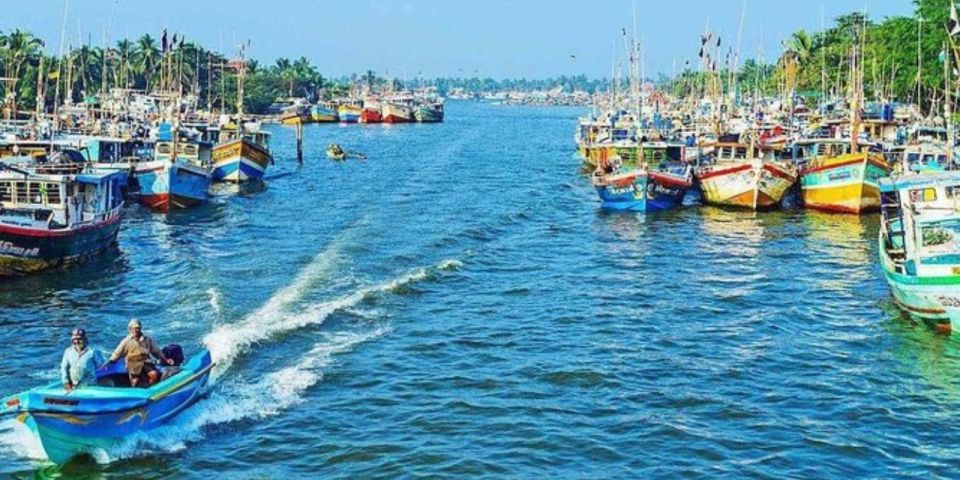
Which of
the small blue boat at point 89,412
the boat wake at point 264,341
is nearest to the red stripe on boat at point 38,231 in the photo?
the boat wake at point 264,341

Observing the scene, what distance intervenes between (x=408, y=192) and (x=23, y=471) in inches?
1741

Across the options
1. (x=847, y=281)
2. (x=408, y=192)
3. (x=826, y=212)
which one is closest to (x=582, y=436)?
(x=847, y=281)

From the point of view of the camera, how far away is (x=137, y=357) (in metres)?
20.6

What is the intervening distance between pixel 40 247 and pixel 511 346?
16.7 m

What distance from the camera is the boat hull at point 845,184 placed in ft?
165

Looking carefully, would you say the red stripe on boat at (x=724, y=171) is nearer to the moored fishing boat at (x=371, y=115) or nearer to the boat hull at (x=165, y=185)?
the boat hull at (x=165, y=185)

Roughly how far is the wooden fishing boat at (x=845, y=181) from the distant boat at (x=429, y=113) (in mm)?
119269

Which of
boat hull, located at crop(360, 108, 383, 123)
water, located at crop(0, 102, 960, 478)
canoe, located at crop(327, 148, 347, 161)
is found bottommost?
water, located at crop(0, 102, 960, 478)

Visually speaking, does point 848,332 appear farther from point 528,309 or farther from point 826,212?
point 826,212

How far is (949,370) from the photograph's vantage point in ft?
84.9

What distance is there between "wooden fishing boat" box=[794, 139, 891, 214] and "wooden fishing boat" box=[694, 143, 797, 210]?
3.49 feet

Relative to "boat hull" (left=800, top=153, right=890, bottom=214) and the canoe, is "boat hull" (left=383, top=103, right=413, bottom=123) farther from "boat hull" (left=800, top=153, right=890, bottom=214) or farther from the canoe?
"boat hull" (left=800, top=153, right=890, bottom=214)

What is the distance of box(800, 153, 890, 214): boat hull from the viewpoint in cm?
5031

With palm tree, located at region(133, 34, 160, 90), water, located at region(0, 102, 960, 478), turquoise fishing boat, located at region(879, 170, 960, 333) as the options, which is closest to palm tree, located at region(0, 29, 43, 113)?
palm tree, located at region(133, 34, 160, 90)
